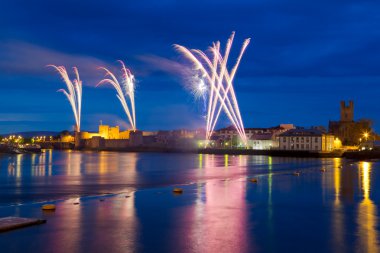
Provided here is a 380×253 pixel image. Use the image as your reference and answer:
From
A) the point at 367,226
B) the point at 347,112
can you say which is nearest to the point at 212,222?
the point at 367,226

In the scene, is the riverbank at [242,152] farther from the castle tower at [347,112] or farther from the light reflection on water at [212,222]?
the light reflection on water at [212,222]

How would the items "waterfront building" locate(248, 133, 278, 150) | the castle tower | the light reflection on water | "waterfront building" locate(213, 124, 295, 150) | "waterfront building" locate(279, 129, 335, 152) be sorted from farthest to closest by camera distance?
the castle tower, "waterfront building" locate(213, 124, 295, 150), "waterfront building" locate(248, 133, 278, 150), "waterfront building" locate(279, 129, 335, 152), the light reflection on water

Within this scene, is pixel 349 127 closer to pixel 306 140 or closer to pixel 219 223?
pixel 306 140

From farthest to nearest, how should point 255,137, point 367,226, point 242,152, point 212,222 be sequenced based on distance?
point 255,137 < point 242,152 < point 212,222 < point 367,226

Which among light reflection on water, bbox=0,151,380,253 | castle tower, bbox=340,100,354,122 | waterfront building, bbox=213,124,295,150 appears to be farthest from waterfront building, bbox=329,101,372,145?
light reflection on water, bbox=0,151,380,253

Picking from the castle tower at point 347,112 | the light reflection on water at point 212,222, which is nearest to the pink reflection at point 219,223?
the light reflection on water at point 212,222

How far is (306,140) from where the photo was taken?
121438 millimetres

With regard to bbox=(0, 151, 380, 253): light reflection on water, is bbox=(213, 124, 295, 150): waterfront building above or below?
above

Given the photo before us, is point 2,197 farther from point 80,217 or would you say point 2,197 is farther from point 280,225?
point 280,225

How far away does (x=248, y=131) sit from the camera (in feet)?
522

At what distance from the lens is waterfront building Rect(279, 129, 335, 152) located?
395 ft

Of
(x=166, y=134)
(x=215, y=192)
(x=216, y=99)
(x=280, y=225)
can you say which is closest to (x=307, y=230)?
(x=280, y=225)

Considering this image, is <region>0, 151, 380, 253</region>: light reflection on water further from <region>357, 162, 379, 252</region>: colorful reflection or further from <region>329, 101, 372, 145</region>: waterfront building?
<region>329, 101, 372, 145</region>: waterfront building

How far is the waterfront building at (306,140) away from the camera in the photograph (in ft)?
395
